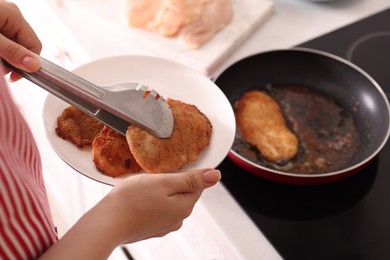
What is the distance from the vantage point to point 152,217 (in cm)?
61

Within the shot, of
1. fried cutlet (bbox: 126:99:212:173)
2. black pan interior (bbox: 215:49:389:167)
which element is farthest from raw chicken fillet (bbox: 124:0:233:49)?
fried cutlet (bbox: 126:99:212:173)

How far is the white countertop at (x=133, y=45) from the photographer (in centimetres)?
89

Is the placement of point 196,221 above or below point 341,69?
below

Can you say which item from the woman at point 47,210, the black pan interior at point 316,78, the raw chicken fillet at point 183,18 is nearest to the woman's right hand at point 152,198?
the woman at point 47,210

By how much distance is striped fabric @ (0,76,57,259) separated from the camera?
514 millimetres

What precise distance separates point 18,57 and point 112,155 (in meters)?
0.17

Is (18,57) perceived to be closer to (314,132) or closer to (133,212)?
(133,212)

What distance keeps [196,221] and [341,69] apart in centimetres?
48

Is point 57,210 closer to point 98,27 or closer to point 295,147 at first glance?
point 98,27

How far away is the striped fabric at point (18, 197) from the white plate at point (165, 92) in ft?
0.28

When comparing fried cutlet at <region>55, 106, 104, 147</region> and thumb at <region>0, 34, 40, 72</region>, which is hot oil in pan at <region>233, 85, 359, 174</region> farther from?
thumb at <region>0, 34, 40, 72</region>

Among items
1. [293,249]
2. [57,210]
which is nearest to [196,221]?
[293,249]

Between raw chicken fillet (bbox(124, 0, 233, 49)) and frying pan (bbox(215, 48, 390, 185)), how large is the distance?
0.14 meters

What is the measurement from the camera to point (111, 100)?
61 centimetres
